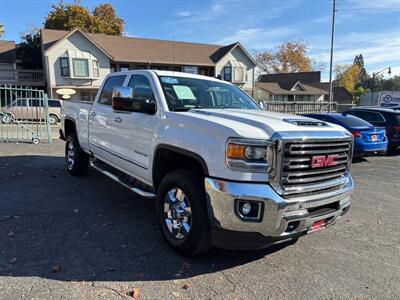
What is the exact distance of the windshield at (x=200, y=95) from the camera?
14.5ft

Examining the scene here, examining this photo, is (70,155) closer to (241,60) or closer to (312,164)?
(312,164)

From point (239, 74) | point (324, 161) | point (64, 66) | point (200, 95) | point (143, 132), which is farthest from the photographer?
point (239, 74)

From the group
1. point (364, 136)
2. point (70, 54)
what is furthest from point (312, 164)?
point (70, 54)

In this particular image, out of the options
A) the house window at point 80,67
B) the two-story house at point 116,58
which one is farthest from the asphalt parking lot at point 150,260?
the two-story house at point 116,58

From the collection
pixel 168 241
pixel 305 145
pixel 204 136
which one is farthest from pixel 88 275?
pixel 305 145

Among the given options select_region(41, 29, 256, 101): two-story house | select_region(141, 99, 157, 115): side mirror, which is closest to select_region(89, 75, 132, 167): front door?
select_region(141, 99, 157, 115): side mirror

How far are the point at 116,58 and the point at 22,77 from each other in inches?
374

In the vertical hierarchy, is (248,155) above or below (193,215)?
above

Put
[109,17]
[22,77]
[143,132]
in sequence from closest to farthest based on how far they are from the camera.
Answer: [143,132]
[22,77]
[109,17]

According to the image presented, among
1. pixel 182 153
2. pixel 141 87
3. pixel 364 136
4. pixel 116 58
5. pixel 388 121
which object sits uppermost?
pixel 116 58

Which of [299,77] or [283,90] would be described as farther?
[299,77]

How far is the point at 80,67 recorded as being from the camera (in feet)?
107

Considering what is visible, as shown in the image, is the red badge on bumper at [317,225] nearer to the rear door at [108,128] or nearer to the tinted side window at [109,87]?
the rear door at [108,128]

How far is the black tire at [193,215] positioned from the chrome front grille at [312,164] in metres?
0.82
